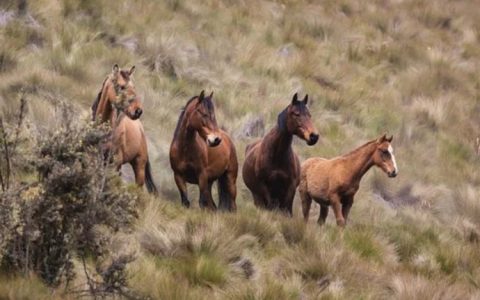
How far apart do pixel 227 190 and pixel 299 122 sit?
4.68 ft

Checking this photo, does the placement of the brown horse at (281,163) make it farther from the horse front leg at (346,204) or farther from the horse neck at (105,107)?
the horse neck at (105,107)

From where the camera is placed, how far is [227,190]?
35.2 feet

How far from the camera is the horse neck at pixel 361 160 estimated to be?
35.4 ft

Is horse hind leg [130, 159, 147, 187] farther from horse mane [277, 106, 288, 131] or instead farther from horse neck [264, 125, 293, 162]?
horse mane [277, 106, 288, 131]

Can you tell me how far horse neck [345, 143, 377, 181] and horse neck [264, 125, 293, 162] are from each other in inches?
39.9

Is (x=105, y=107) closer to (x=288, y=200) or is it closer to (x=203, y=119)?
(x=203, y=119)

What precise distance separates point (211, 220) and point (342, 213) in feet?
10.5

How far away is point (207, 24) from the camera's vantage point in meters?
18.7

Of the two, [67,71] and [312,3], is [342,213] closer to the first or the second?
[67,71]

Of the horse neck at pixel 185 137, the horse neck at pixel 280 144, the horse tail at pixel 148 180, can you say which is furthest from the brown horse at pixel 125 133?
the horse neck at pixel 280 144

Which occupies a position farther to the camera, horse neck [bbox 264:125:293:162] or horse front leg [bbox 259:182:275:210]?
horse front leg [bbox 259:182:275:210]

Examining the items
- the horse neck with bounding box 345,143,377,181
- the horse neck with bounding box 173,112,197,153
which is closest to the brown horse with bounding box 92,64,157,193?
the horse neck with bounding box 173,112,197,153

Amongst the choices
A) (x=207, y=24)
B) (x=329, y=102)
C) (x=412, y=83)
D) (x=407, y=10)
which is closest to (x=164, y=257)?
(x=329, y=102)

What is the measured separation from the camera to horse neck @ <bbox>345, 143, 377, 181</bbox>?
425 inches
